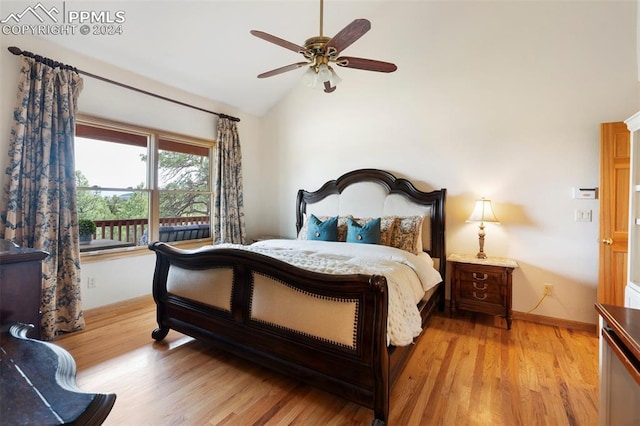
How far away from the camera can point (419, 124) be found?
3.63 meters

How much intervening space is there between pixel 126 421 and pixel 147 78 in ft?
11.3

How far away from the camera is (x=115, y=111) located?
318cm

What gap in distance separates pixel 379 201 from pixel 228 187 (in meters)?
2.23

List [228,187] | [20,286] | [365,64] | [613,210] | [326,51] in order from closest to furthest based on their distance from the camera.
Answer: [20,286] < [326,51] < [365,64] < [613,210] < [228,187]

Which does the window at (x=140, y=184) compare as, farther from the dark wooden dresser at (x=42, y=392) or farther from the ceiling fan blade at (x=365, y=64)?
the dark wooden dresser at (x=42, y=392)

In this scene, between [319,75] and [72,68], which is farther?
[72,68]

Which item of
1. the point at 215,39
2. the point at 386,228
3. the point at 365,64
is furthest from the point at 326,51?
the point at 215,39

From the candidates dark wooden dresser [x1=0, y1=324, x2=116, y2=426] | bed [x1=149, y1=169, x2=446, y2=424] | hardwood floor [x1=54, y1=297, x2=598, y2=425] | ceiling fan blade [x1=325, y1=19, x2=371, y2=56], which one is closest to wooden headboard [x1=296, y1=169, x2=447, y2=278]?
bed [x1=149, y1=169, x2=446, y2=424]

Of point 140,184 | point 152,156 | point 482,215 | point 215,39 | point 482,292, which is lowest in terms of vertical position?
point 482,292

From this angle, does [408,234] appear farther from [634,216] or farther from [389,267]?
[634,216]

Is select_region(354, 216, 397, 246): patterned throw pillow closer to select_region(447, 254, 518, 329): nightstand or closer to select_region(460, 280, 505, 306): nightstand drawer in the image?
select_region(447, 254, 518, 329): nightstand

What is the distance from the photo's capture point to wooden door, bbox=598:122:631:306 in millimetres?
2568

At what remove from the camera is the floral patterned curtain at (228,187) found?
13.9ft

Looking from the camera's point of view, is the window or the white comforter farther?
the window
